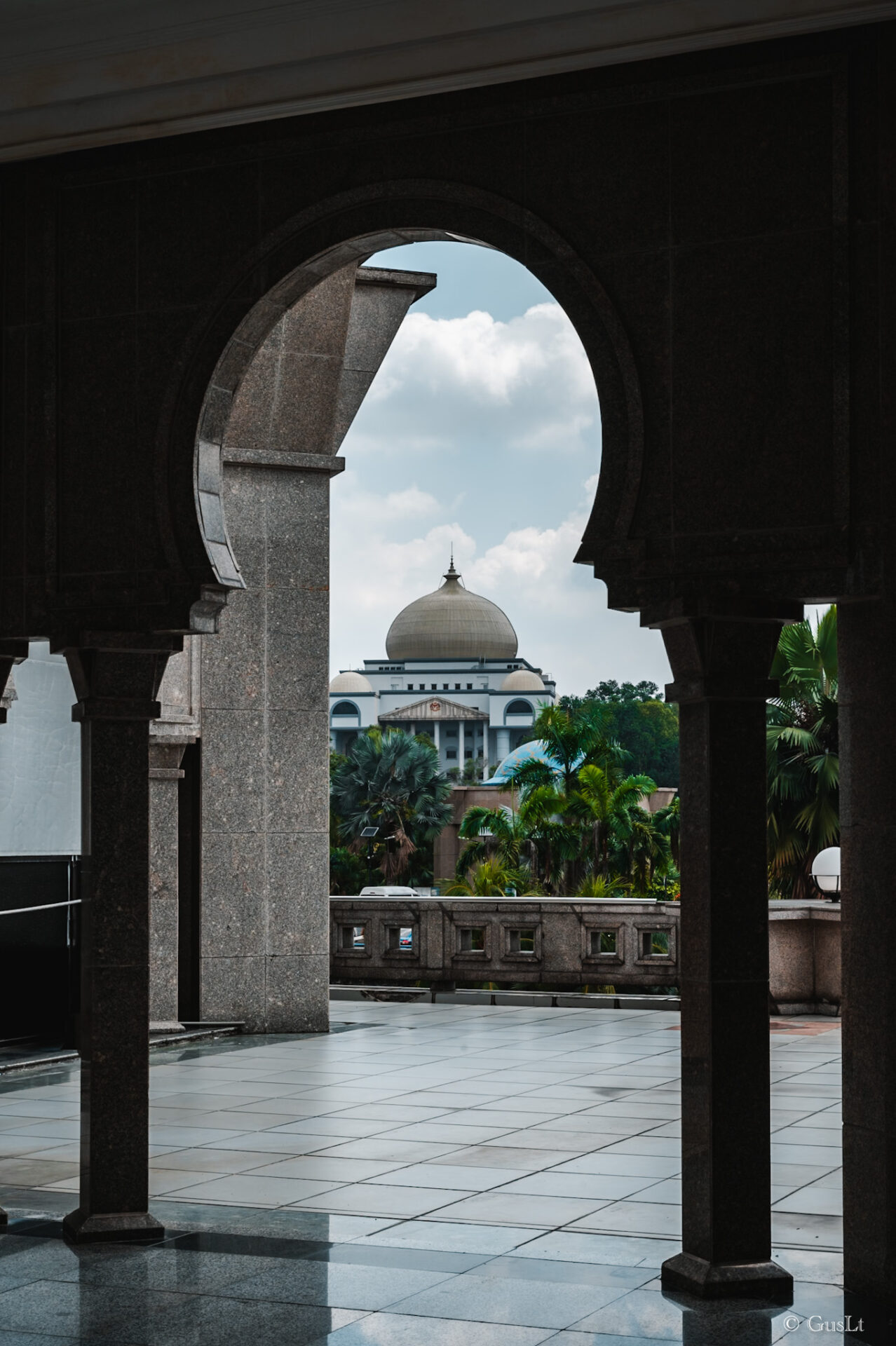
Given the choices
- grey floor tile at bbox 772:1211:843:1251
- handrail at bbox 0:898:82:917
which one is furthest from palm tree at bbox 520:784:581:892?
grey floor tile at bbox 772:1211:843:1251

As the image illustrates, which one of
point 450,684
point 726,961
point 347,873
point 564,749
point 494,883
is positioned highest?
point 450,684

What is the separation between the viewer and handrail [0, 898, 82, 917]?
43.8 ft

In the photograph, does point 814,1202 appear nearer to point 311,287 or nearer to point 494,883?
point 311,287

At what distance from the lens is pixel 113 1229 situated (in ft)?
25.2

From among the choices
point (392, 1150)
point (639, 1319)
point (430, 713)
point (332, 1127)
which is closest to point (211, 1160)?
point (392, 1150)

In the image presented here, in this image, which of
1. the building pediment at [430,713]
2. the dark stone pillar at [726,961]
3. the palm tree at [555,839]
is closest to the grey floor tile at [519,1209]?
the dark stone pillar at [726,961]

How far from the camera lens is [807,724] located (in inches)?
1235

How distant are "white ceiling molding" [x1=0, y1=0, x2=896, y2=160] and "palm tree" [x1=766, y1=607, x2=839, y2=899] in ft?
Answer: 76.1

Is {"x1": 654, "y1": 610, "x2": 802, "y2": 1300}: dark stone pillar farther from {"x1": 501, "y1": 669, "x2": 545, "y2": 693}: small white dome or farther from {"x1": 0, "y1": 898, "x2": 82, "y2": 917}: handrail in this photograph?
{"x1": 501, "y1": 669, "x2": 545, "y2": 693}: small white dome

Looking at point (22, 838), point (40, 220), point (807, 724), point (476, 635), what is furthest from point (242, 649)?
point (476, 635)

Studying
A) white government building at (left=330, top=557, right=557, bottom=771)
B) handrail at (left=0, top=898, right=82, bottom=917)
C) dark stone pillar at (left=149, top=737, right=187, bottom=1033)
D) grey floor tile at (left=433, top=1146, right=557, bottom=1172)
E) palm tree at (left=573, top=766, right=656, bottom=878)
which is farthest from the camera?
white government building at (left=330, top=557, right=557, bottom=771)

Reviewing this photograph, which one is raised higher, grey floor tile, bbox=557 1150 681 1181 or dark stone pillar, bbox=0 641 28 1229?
dark stone pillar, bbox=0 641 28 1229

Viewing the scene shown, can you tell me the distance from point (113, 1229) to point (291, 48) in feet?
18.7

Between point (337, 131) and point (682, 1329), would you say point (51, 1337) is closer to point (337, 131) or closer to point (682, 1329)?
point (682, 1329)
